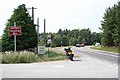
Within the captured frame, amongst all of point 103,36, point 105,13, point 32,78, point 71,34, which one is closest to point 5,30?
point 32,78

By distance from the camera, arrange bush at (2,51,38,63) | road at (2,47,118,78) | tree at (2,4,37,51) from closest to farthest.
A: road at (2,47,118,78), bush at (2,51,38,63), tree at (2,4,37,51)

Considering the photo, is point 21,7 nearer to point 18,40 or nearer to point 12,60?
point 18,40

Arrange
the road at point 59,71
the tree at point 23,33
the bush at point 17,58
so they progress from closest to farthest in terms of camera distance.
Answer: the road at point 59,71 → the bush at point 17,58 → the tree at point 23,33

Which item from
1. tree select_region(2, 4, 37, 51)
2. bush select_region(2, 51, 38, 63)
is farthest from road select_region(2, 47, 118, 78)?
tree select_region(2, 4, 37, 51)

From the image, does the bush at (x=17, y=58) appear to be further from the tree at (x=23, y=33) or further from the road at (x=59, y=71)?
the tree at (x=23, y=33)

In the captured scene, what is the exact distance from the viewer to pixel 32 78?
16.8 m

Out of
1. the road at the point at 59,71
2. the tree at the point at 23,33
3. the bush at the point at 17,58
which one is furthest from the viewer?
the tree at the point at 23,33

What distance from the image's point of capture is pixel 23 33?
42312 mm

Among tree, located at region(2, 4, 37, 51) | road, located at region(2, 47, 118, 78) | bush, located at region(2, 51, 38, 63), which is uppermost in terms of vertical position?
tree, located at region(2, 4, 37, 51)

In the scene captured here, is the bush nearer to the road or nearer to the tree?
the road

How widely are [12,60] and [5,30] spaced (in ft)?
41.7

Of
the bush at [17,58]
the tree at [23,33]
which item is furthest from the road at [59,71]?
the tree at [23,33]

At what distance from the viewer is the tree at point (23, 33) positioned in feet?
138

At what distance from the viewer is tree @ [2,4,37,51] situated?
138ft
